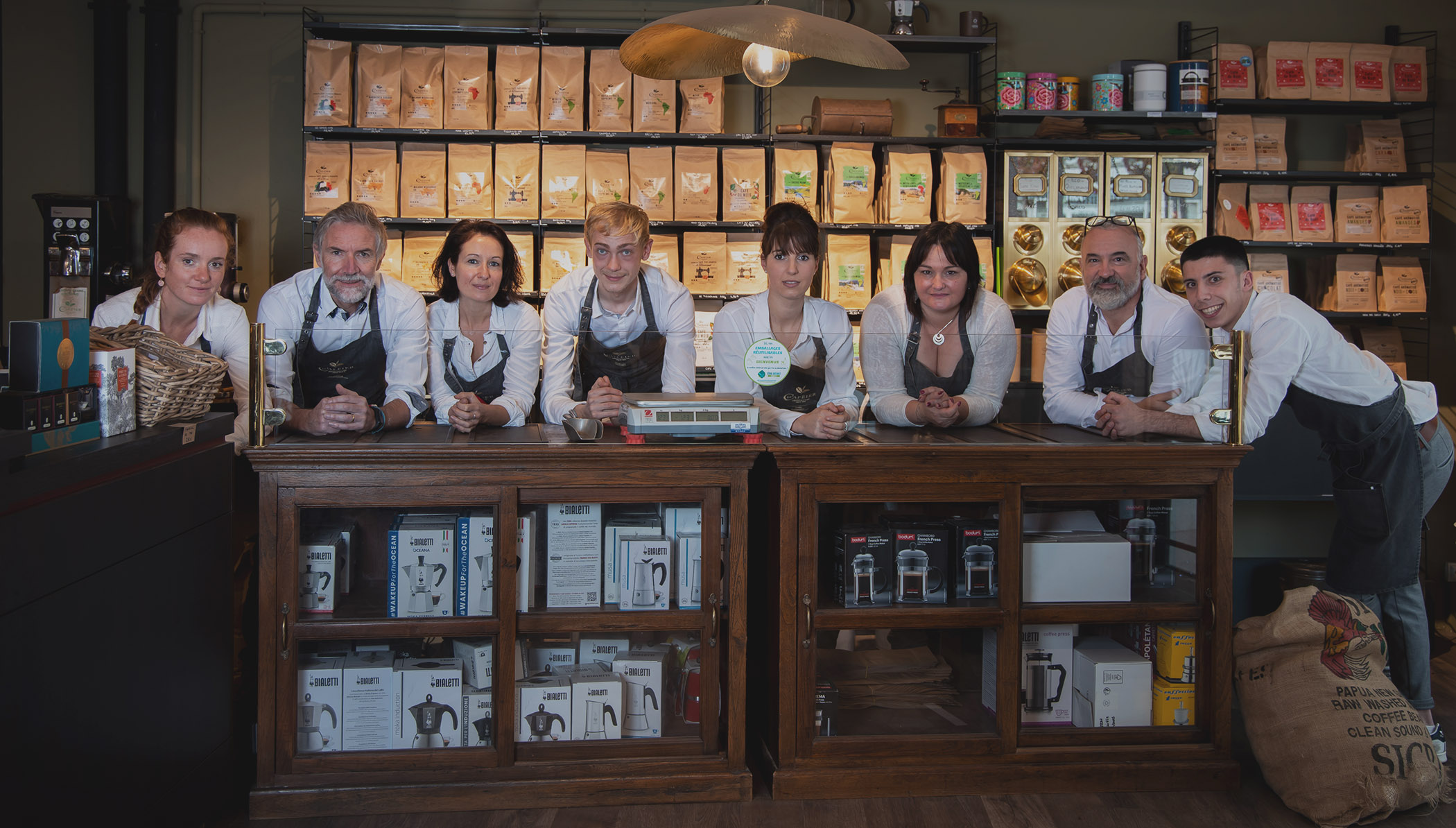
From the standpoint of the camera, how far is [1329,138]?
16.4 ft

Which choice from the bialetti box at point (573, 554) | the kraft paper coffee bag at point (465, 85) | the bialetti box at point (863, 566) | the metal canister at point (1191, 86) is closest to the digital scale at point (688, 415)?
the bialetti box at point (573, 554)

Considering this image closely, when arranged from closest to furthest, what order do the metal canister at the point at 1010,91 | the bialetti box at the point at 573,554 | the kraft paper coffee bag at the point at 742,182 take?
the bialetti box at the point at 573,554, the kraft paper coffee bag at the point at 742,182, the metal canister at the point at 1010,91

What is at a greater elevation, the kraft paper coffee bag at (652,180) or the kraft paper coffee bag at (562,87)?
the kraft paper coffee bag at (562,87)

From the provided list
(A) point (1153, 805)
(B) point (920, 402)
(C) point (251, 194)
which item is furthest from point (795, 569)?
(C) point (251, 194)

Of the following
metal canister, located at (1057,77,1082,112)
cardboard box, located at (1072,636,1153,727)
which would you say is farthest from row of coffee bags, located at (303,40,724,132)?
cardboard box, located at (1072,636,1153,727)

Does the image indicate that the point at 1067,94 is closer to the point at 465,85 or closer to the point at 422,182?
the point at 465,85

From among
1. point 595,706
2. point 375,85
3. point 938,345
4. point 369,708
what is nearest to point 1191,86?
point 938,345

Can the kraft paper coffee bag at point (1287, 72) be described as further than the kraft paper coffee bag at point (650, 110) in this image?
Yes

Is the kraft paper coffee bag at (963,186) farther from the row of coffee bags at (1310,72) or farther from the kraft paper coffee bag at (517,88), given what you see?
the kraft paper coffee bag at (517,88)

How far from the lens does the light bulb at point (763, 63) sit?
2.52m

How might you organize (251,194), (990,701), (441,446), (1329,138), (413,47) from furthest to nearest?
(1329,138)
(251,194)
(413,47)
(990,701)
(441,446)

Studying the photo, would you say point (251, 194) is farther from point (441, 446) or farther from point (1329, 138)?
point (1329, 138)

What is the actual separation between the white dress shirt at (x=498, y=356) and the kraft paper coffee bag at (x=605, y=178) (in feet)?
4.40

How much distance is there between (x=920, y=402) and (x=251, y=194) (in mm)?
3522
